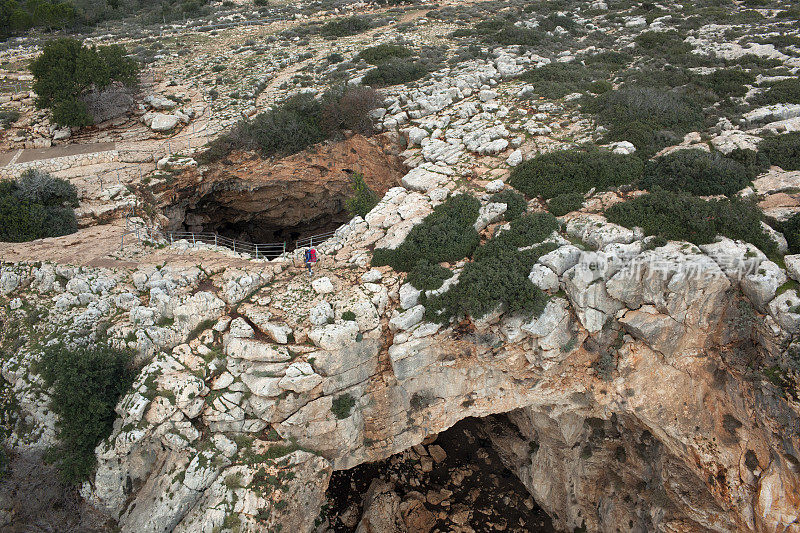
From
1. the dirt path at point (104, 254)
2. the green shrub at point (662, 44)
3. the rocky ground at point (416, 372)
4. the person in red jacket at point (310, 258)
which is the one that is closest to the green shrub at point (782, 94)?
the rocky ground at point (416, 372)

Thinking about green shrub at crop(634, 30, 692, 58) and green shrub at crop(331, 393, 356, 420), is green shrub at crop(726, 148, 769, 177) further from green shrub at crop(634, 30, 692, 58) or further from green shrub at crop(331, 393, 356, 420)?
green shrub at crop(331, 393, 356, 420)

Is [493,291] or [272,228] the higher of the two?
[493,291]

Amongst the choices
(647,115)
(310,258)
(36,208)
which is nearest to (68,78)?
(36,208)

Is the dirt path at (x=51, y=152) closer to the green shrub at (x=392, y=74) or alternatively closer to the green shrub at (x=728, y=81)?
the green shrub at (x=392, y=74)

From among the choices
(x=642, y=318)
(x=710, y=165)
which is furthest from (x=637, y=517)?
(x=710, y=165)

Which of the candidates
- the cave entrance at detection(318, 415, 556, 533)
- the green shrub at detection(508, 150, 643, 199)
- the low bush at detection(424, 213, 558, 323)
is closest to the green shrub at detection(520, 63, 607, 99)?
the green shrub at detection(508, 150, 643, 199)

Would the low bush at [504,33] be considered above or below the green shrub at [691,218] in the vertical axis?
above

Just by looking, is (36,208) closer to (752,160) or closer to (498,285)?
(498,285)
